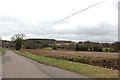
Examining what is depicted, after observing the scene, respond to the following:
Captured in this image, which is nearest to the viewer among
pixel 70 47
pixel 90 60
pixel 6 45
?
pixel 90 60

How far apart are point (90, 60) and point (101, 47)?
169 feet

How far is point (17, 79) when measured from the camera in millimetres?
11047

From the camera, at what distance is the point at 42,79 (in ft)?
36.4

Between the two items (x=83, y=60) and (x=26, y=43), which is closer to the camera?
(x=83, y=60)

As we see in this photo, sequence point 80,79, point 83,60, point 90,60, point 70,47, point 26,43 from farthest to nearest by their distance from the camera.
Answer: point 26,43, point 70,47, point 83,60, point 90,60, point 80,79

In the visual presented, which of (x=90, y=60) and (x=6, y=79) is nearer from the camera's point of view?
(x=6, y=79)

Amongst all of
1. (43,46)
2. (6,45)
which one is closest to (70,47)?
(43,46)

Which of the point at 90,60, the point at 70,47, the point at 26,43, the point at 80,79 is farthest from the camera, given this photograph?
the point at 26,43

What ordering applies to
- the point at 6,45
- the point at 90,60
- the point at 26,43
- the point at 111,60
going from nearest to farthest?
the point at 111,60, the point at 90,60, the point at 26,43, the point at 6,45

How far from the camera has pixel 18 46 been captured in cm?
10419

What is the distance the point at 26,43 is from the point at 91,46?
4447cm

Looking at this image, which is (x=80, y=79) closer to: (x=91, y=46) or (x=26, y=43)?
(x=91, y=46)

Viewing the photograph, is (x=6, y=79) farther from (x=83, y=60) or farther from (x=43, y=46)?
(x=43, y=46)

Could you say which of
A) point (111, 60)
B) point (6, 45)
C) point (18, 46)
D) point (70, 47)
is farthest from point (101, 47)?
point (6, 45)
